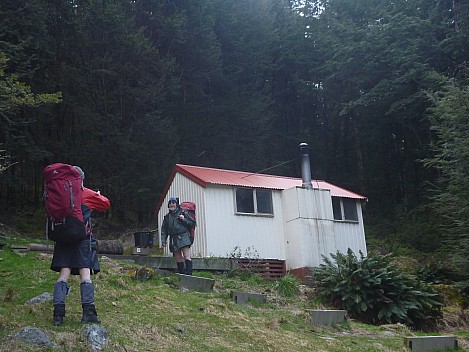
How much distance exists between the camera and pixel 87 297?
6660mm

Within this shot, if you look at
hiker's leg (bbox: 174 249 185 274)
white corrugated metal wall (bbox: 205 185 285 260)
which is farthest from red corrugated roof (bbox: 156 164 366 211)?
hiker's leg (bbox: 174 249 185 274)

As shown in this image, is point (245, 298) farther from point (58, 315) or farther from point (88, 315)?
point (58, 315)

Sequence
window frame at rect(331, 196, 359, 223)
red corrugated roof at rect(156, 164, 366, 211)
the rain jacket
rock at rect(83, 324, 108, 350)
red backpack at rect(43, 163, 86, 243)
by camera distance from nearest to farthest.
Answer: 1. rock at rect(83, 324, 108, 350)
2. red backpack at rect(43, 163, 86, 243)
3. the rain jacket
4. red corrugated roof at rect(156, 164, 366, 211)
5. window frame at rect(331, 196, 359, 223)

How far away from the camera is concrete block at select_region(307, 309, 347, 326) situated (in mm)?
9852

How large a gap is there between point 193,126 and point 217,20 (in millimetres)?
7632

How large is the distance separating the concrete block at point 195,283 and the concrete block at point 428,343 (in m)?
3.97

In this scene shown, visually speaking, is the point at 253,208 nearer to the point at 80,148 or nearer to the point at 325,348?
the point at 325,348

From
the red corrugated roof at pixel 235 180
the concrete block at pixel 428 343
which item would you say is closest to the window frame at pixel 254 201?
the red corrugated roof at pixel 235 180

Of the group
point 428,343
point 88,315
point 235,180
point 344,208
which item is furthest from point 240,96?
point 88,315

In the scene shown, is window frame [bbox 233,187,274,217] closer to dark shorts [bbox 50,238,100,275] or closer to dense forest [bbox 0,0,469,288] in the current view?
dense forest [bbox 0,0,469,288]

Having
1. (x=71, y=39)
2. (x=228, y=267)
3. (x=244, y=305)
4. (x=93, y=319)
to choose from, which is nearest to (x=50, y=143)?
(x=71, y=39)

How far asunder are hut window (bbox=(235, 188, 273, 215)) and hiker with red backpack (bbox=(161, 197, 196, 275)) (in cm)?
447

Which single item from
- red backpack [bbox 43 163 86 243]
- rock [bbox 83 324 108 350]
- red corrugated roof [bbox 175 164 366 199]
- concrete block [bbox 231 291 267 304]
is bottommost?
rock [bbox 83 324 108 350]

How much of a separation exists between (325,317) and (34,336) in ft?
18.2
